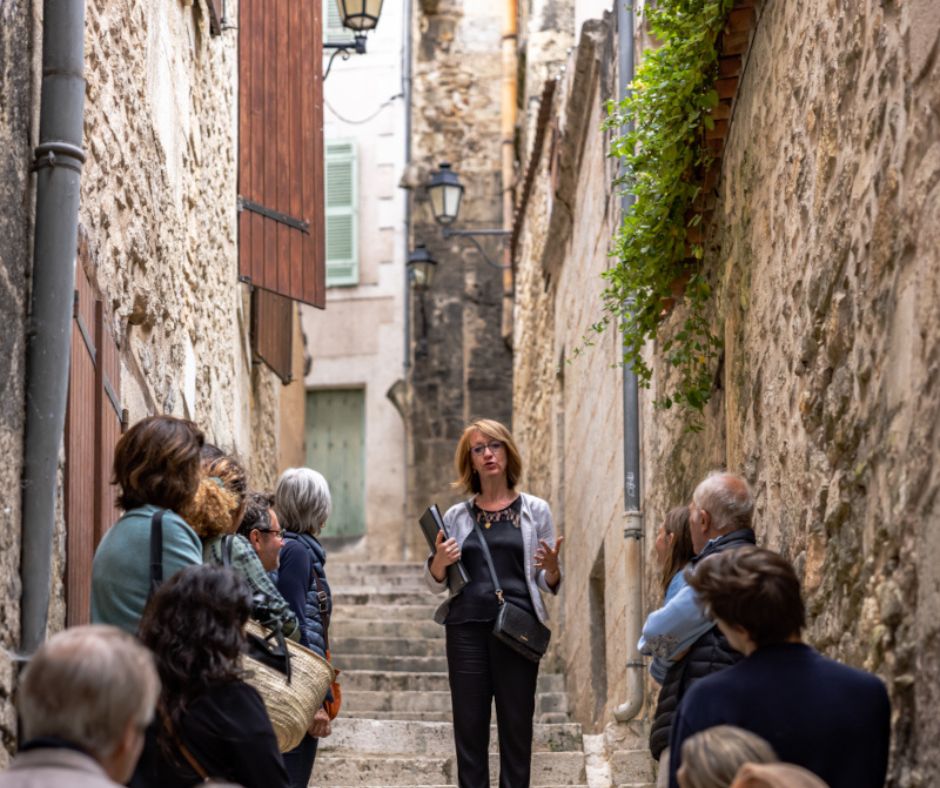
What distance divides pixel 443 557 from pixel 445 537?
0.13 metres

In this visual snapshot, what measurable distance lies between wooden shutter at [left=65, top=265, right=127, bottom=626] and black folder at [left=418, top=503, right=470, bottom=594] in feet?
3.92

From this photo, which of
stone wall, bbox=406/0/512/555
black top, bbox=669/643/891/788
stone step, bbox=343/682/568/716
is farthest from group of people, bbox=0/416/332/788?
stone wall, bbox=406/0/512/555

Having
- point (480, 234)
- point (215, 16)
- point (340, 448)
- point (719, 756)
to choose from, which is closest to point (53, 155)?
point (719, 756)

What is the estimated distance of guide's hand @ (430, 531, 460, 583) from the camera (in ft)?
20.5

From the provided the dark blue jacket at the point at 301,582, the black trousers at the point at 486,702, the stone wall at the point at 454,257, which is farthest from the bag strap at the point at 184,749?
the stone wall at the point at 454,257

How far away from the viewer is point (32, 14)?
479 cm

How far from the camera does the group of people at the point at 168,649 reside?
265 cm

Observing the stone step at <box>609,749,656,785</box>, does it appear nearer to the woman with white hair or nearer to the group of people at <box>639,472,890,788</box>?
the woman with white hair

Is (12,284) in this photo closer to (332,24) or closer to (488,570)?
(488,570)

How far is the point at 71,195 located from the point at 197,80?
402 cm

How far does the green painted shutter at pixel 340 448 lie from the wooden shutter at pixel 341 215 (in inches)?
62.2

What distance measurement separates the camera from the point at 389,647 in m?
11.6

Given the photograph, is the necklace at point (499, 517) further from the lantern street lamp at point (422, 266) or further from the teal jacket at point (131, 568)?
the lantern street lamp at point (422, 266)

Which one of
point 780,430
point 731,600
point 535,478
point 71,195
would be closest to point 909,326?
point 731,600
